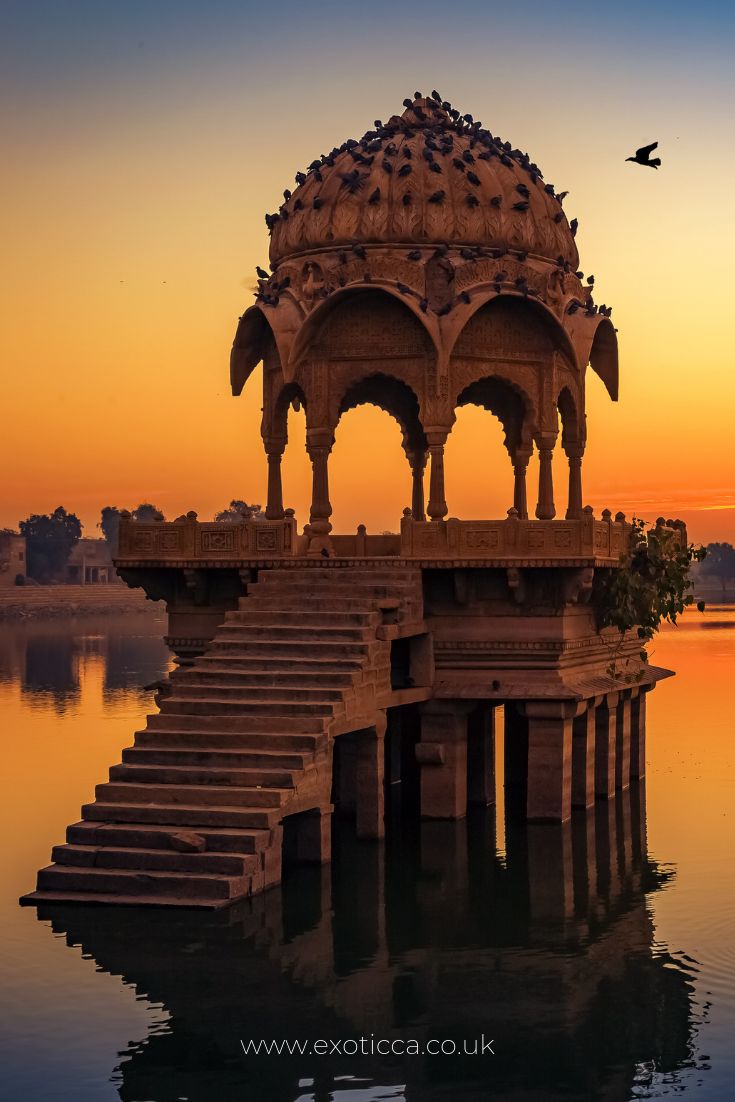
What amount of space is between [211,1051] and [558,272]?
1586 cm

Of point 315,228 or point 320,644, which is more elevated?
point 315,228

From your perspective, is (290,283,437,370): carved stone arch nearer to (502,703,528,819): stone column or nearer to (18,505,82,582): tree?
(502,703,528,819): stone column

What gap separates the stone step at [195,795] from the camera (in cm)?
1909

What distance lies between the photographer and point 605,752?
27359 millimetres

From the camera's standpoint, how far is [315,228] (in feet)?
87.8

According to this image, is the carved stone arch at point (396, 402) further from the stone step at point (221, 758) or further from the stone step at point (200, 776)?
the stone step at point (200, 776)

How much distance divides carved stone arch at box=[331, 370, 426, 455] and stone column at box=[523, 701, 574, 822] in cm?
762

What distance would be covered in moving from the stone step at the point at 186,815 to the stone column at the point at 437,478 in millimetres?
7550

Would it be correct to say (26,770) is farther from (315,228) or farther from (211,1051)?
(211,1051)

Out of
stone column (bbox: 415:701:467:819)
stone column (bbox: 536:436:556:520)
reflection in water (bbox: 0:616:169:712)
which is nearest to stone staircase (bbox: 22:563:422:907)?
stone column (bbox: 415:701:467:819)

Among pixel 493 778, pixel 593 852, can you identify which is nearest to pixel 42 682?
pixel 493 778

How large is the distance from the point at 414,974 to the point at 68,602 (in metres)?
112

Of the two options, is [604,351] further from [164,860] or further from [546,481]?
[164,860]

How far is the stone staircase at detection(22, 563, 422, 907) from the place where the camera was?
18.3m
